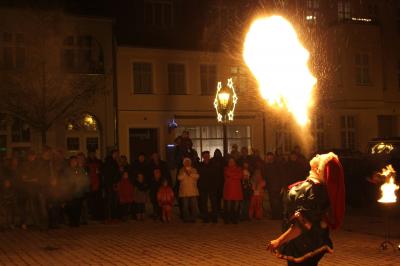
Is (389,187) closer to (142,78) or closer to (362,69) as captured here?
(142,78)

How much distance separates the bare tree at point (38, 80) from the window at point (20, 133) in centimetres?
209

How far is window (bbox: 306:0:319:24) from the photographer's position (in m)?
27.5

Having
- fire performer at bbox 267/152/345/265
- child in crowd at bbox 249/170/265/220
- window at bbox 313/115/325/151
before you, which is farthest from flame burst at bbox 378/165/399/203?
window at bbox 313/115/325/151

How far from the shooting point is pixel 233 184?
13805mm

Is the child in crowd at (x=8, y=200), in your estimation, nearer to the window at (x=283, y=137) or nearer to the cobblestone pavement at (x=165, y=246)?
the cobblestone pavement at (x=165, y=246)

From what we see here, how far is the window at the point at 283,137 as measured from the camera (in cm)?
2830

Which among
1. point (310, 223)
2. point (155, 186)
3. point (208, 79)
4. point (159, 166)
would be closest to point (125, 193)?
point (155, 186)

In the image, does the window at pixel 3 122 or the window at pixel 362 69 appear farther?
the window at pixel 362 69

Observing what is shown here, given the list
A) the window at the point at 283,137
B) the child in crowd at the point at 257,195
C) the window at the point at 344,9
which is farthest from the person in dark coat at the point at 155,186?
the window at the point at 344,9

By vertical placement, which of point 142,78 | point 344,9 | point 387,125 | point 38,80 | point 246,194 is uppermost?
point 344,9

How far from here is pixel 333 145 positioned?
2944 cm

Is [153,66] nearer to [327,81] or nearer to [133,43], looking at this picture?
[133,43]

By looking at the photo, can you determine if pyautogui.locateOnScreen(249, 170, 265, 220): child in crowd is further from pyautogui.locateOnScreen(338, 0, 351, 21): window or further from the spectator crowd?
pyautogui.locateOnScreen(338, 0, 351, 21): window

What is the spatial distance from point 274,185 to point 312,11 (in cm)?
1612
